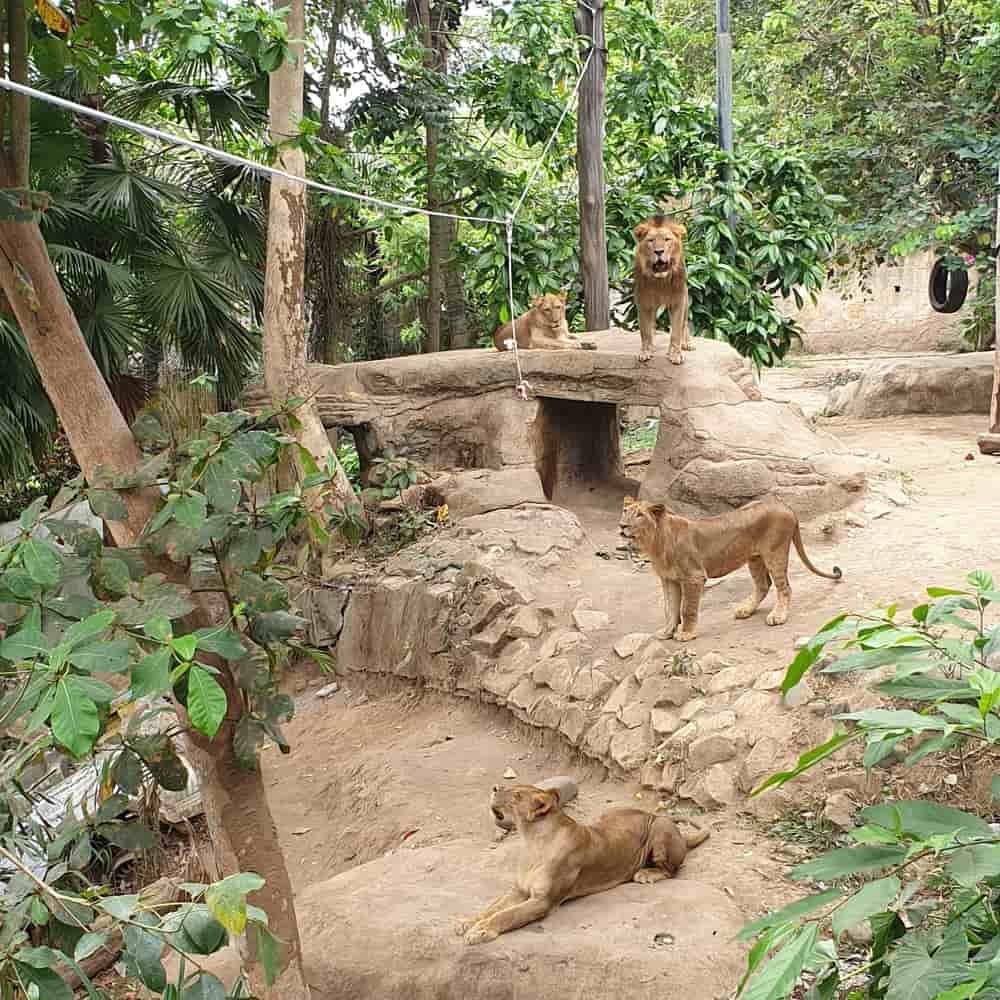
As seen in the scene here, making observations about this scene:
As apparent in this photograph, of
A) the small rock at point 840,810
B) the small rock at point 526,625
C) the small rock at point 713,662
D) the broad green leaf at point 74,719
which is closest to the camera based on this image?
the broad green leaf at point 74,719

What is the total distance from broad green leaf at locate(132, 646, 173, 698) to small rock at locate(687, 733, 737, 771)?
142 inches

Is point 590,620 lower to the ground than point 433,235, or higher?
lower

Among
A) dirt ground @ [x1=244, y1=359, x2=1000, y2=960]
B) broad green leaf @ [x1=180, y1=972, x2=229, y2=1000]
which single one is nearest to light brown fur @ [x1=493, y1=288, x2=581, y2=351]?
dirt ground @ [x1=244, y1=359, x2=1000, y2=960]

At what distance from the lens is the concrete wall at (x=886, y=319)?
2128cm

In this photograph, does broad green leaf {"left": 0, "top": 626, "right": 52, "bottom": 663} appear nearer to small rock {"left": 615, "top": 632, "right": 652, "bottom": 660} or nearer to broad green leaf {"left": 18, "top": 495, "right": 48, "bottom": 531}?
broad green leaf {"left": 18, "top": 495, "right": 48, "bottom": 531}

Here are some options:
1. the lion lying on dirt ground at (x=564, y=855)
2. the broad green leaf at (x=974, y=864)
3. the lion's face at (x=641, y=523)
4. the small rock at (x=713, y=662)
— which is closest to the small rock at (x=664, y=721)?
the small rock at (x=713, y=662)

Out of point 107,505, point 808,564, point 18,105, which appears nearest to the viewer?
point 107,505

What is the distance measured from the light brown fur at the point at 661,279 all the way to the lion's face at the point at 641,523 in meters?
2.57

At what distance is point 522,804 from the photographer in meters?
4.30

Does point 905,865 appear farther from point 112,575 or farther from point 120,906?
point 112,575

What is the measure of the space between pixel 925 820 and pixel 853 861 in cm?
10

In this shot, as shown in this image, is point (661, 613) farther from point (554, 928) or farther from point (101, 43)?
point (101, 43)

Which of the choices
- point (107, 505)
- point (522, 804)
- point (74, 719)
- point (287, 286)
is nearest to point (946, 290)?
point (287, 286)

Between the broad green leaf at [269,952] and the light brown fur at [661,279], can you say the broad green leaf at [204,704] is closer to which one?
the broad green leaf at [269,952]
